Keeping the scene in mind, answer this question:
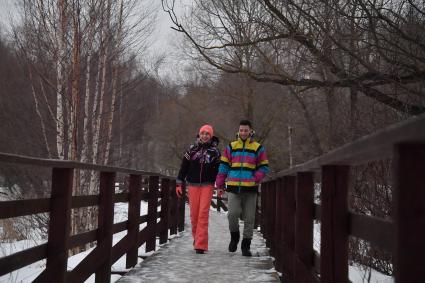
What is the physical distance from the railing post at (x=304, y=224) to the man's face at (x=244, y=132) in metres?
2.89

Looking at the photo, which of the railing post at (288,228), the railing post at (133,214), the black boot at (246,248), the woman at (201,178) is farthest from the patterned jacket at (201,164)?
the railing post at (288,228)

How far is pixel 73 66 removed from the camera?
9984 millimetres

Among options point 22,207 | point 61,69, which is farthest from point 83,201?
point 61,69

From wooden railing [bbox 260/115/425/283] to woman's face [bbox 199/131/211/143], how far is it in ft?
7.92

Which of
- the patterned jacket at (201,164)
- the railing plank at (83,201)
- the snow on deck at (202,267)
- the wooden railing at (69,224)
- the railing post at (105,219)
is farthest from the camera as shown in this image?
the patterned jacket at (201,164)

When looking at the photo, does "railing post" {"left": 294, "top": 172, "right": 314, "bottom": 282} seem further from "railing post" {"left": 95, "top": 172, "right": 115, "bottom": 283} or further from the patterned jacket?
the patterned jacket

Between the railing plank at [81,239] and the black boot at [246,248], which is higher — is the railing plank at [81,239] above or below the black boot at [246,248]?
above

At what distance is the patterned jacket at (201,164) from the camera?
7.02 m

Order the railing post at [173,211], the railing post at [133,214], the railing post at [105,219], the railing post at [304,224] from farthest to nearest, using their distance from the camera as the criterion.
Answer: the railing post at [173,211], the railing post at [133,214], the railing post at [105,219], the railing post at [304,224]

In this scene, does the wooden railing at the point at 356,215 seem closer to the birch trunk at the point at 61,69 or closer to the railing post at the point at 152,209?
the railing post at the point at 152,209

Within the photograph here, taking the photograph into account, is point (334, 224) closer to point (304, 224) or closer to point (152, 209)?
point (304, 224)

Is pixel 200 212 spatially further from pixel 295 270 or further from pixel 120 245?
pixel 295 270

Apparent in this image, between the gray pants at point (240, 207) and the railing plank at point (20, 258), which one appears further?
the gray pants at point (240, 207)

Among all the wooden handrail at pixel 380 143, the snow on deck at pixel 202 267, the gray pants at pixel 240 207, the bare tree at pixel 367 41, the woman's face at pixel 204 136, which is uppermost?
the bare tree at pixel 367 41
